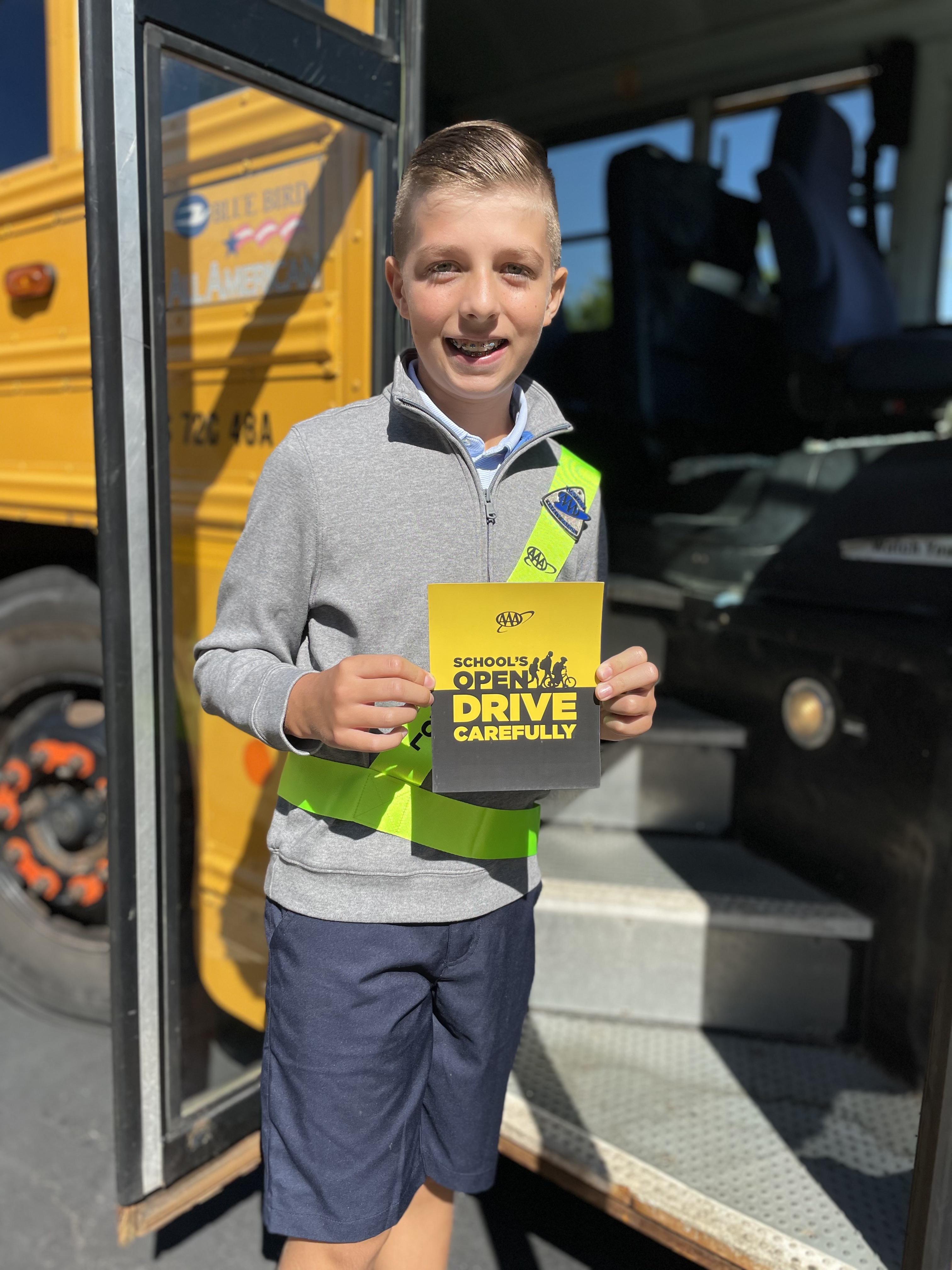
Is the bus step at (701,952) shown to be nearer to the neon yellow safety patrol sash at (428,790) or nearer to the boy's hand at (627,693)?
the neon yellow safety patrol sash at (428,790)

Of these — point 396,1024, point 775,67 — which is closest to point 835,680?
point 396,1024

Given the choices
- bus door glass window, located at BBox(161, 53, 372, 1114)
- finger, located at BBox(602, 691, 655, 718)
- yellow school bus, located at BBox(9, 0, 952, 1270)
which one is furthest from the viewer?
bus door glass window, located at BBox(161, 53, 372, 1114)

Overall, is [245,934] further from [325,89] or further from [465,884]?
[325,89]

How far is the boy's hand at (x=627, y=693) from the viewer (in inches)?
35.6

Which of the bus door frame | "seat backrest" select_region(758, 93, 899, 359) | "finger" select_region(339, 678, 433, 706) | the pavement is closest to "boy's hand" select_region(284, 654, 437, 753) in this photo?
"finger" select_region(339, 678, 433, 706)

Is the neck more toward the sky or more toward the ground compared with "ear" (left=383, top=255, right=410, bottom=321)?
more toward the ground

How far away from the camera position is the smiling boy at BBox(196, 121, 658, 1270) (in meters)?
0.92

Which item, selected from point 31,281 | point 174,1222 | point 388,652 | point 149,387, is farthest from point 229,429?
point 174,1222

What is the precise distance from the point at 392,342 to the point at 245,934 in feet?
3.70

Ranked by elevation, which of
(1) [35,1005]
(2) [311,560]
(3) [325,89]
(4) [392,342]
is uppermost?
(3) [325,89]

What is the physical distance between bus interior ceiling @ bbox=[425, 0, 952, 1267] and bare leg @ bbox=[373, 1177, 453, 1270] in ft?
1.23

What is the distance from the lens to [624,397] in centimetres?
300

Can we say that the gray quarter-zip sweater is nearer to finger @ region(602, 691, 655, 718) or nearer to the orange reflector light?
finger @ region(602, 691, 655, 718)

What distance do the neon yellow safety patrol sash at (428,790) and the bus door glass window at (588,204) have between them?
2.95m
